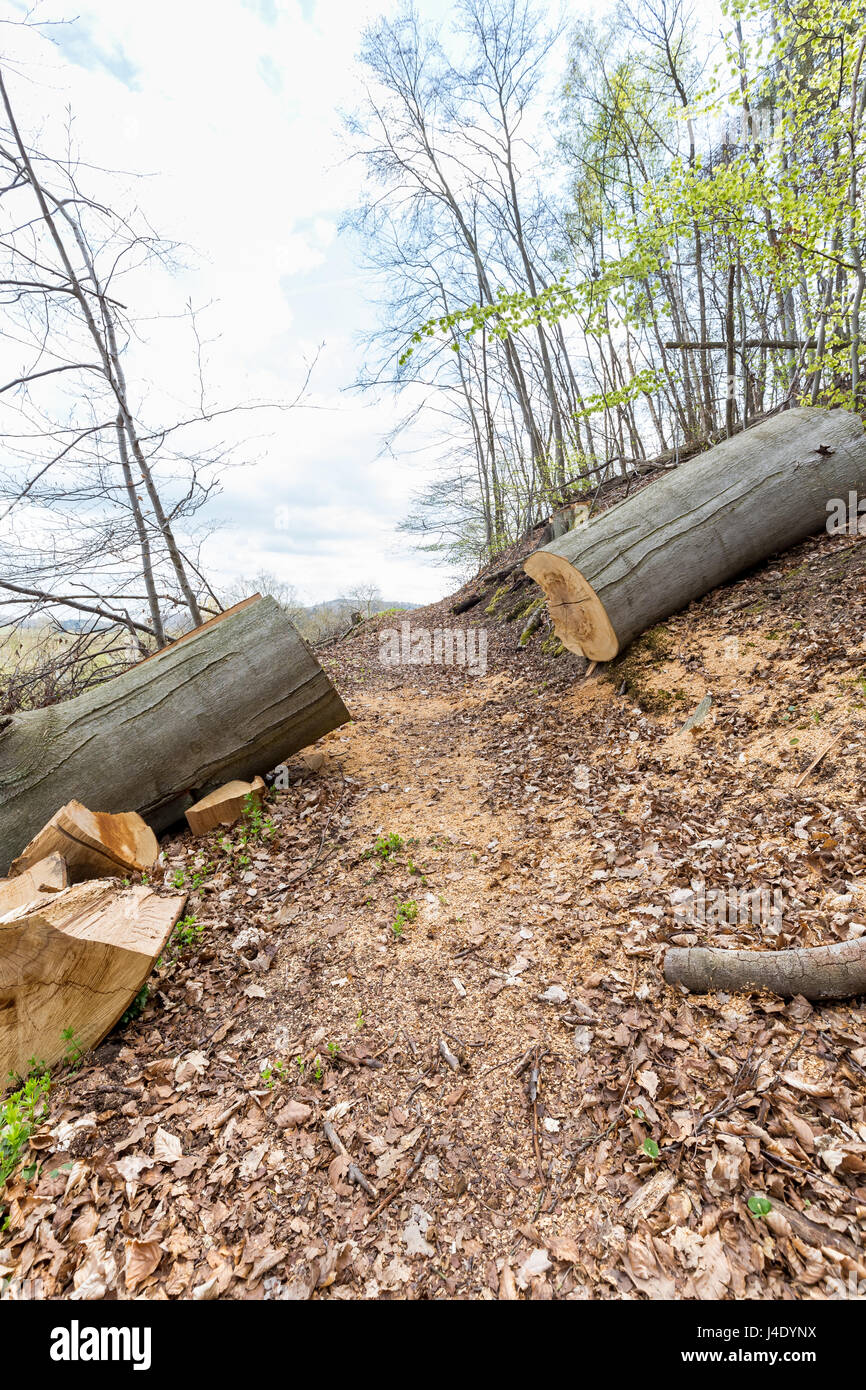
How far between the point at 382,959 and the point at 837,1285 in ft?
6.80

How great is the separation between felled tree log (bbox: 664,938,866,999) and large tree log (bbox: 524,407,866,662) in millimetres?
3545

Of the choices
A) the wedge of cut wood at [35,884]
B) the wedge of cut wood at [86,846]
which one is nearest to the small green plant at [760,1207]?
the wedge of cut wood at [35,884]

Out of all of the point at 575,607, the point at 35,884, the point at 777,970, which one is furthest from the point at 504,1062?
the point at 575,607

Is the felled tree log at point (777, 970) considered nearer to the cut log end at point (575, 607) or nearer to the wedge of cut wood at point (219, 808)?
the wedge of cut wood at point (219, 808)

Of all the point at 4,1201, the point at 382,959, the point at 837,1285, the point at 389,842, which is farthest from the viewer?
the point at 389,842

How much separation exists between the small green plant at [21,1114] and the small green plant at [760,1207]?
262 centimetres

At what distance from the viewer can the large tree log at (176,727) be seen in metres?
4.07

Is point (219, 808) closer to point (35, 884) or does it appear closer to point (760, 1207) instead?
point (35, 884)

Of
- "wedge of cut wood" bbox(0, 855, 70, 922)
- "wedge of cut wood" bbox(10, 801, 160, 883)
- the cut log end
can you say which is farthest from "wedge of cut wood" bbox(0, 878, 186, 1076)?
the cut log end

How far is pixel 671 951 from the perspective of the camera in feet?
8.39

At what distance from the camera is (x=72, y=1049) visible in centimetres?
255

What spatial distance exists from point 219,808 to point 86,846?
3.41ft

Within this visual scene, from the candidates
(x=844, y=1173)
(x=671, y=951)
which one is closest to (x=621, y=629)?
(x=671, y=951)
